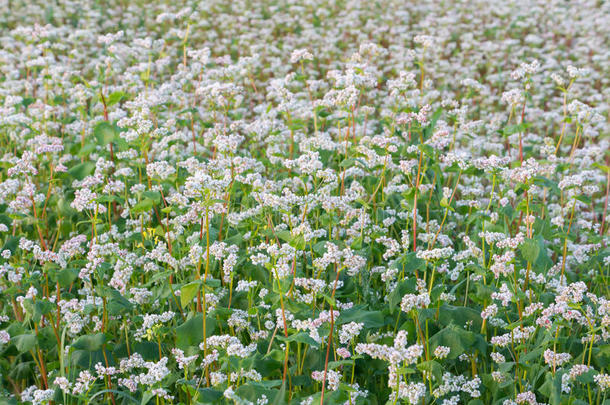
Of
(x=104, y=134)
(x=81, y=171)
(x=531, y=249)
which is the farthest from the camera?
(x=81, y=171)

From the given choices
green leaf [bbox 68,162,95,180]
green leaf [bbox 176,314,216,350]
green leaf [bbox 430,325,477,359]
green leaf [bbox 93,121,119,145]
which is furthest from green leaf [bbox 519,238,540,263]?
green leaf [bbox 68,162,95,180]

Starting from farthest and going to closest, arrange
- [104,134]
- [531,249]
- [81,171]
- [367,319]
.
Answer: [81,171] → [104,134] → [531,249] → [367,319]

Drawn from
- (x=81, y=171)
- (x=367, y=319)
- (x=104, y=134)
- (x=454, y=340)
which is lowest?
(x=454, y=340)

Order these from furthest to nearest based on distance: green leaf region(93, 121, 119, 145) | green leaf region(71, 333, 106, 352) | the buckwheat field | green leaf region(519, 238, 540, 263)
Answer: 1. green leaf region(93, 121, 119, 145)
2. green leaf region(519, 238, 540, 263)
3. green leaf region(71, 333, 106, 352)
4. the buckwheat field

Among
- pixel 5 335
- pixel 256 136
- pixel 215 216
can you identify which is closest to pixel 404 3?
pixel 256 136

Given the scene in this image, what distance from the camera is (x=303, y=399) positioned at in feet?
8.96

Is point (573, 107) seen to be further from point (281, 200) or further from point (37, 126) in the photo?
point (37, 126)

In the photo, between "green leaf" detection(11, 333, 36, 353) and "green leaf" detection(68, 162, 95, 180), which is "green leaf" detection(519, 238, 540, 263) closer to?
"green leaf" detection(11, 333, 36, 353)

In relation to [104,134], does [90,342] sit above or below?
below

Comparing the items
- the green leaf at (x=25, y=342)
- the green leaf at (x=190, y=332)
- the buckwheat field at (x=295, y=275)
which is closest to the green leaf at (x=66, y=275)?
the buckwheat field at (x=295, y=275)

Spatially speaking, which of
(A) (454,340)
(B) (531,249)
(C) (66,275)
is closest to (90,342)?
(C) (66,275)

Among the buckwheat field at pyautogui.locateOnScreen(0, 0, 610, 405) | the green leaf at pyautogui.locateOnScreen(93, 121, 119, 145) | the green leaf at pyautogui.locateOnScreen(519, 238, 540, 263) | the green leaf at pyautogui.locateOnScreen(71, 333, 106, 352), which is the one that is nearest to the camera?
the buckwheat field at pyautogui.locateOnScreen(0, 0, 610, 405)

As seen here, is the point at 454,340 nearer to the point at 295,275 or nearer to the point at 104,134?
the point at 295,275

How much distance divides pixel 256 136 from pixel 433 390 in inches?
106
